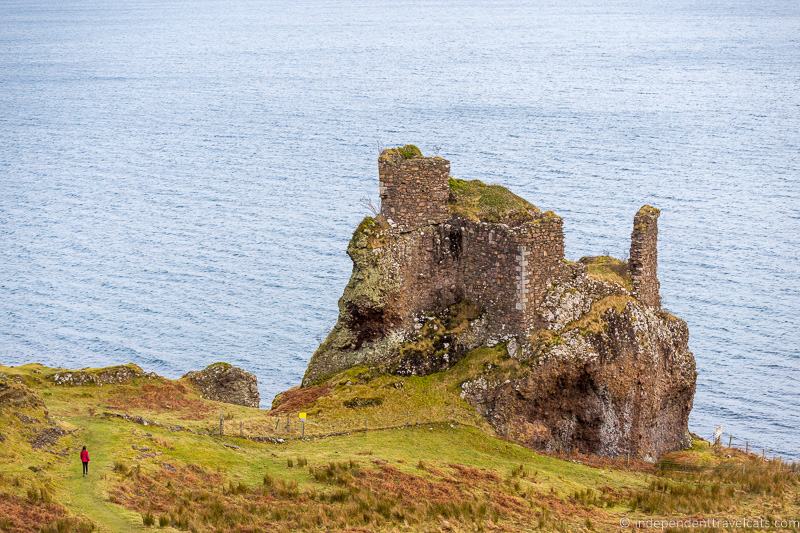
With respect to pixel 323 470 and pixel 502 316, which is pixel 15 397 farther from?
pixel 502 316

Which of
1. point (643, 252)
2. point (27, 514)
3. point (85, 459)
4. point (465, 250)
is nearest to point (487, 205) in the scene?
point (465, 250)

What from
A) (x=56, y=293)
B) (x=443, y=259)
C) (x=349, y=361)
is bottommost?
(x=56, y=293)

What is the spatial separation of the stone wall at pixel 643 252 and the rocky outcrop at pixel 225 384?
1619 cm

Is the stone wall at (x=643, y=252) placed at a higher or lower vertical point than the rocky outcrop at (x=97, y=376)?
higher

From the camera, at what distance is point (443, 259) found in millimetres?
43500

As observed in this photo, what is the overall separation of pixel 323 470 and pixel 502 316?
1122 centimetres

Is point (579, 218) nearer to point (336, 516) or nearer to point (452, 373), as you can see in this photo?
point (452, 373)

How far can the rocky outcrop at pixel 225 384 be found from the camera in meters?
44.7

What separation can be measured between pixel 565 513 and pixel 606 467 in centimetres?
697

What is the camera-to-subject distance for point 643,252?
44.7 m

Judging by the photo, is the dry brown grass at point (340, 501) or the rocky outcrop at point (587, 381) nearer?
the dry brown grass at point (340, 501)

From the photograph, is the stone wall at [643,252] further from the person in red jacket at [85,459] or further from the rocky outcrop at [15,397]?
the rocky outcrop at [15,397]

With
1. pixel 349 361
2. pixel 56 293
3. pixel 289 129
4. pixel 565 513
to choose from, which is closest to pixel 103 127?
pixel 289 129

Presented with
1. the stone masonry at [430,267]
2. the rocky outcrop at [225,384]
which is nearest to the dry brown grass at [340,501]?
the stone masonry at [430,267]
